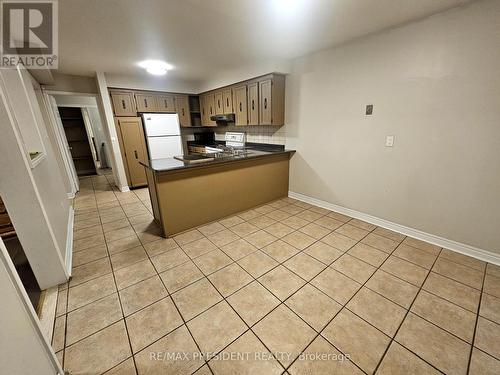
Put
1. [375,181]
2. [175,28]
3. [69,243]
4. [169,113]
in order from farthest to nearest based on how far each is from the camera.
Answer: [169,113] < [375,181] < [69,243] < [175,28]

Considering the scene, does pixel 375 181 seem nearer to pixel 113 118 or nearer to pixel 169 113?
pixel 169 113

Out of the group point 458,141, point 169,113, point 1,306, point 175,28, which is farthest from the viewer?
point 169,113

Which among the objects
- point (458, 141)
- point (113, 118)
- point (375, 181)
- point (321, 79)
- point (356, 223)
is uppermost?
point (321, 79)

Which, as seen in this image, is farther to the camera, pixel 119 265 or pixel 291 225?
pixel 291 225

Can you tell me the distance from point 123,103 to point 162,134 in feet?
3.06

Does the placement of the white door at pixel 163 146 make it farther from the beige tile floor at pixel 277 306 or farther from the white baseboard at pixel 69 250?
the beige tile floor at pixel 277 306

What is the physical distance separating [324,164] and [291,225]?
1.18 m

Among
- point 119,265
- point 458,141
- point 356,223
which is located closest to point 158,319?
point 119,265

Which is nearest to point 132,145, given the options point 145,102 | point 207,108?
point 145,102

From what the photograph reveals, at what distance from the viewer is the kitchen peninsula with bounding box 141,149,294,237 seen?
8.42 ft

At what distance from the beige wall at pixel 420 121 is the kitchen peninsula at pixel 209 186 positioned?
0.97 meters

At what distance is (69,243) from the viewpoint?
244cm

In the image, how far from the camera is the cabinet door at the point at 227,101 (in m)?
4.29

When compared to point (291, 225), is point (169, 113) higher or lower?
higher
